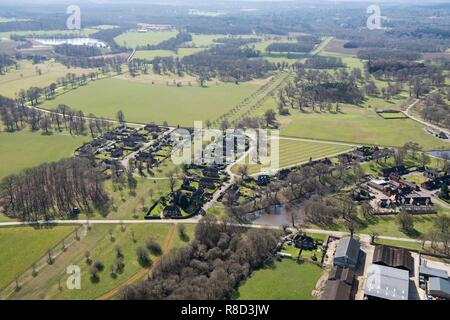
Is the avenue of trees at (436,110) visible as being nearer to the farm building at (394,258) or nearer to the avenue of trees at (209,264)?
the farm building at (394,258)

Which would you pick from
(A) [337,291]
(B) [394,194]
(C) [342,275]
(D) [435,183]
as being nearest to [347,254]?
(C) [342,275]

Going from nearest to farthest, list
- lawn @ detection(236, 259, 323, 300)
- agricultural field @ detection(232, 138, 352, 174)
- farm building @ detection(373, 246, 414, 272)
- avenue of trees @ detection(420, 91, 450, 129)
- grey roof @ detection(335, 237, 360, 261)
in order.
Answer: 1. lawn @ detection(236, 259, 323, 300)
2. farm building @ detection(373, 246, 414, 272)
3. grey roof @ detection(335, 237, 360, 261)
4. agricultural field @ detection(232, 138, 352, 174)
5. avenue of trees @ detection(420, 91, 450, 129)

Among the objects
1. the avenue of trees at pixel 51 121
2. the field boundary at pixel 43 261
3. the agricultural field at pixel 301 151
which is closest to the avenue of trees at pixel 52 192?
the field boundary at pixel 43 261

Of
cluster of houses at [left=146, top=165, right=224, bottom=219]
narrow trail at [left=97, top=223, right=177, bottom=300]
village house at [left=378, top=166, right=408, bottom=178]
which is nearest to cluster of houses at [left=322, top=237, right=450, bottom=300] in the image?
narrow trail at [left=97, top=223, right=177, bottom=300]

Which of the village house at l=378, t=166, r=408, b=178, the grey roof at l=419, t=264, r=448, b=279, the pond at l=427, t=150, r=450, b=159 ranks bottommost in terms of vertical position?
the grey roof at l=419, t=264, r=448, b=279

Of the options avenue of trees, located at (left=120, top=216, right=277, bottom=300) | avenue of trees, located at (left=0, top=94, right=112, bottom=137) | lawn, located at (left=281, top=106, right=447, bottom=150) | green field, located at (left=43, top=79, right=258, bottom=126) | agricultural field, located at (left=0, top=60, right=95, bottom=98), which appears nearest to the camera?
avenue of trees, located at (left=120, top=216, right=277, bottom=300)

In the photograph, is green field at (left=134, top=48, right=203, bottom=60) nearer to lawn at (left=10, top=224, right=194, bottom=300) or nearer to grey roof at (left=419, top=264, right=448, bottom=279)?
lawn at (left=10, top=224, right=194, bottom=300)

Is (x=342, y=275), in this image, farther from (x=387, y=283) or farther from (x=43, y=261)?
(x=43, y=261)

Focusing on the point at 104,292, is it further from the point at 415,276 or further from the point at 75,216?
the point at 415,276
